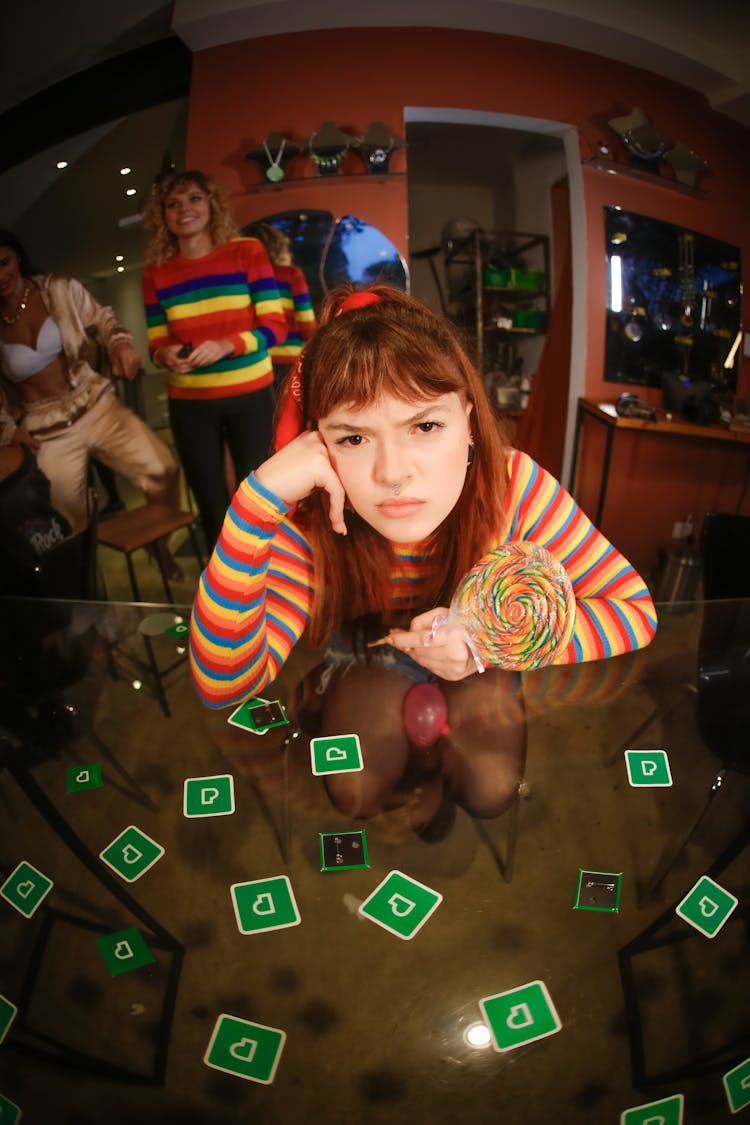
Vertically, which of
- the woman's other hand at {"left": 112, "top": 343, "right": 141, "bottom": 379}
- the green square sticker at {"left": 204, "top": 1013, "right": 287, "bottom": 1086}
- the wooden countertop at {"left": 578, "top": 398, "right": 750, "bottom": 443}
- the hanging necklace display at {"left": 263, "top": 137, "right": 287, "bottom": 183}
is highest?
the hanging necklace display at {"left": 263, "top": 137, "right": 287, "bottom": 183}

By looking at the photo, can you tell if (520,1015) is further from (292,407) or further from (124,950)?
(292,407)

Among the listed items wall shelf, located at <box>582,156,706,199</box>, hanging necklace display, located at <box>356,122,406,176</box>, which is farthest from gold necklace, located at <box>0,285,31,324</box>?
wall shelf, located at <box>582,156,706,199</box>

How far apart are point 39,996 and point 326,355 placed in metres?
0.89

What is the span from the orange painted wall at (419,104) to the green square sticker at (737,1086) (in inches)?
41.8

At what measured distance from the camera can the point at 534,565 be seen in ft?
2.92

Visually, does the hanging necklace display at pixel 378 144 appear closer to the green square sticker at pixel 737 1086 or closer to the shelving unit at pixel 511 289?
the shelving unit at pixel 511 289

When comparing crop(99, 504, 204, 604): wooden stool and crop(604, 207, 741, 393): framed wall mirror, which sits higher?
crop(604, 207, 741, 393): framed wall mirror

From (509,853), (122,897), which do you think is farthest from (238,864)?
(509,853)

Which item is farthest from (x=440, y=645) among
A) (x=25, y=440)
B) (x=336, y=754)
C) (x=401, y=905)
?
(x=25, y=440)

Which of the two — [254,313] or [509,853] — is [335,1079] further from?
[254,313]

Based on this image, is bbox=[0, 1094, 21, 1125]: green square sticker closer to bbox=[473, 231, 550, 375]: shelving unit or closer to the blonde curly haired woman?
the blonde curly haired woman

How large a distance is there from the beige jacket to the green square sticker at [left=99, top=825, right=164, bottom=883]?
0.83 m

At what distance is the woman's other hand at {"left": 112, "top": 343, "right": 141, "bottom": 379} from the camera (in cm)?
108

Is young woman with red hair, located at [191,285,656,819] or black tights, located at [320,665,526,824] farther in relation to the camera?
black tights, located at [320,665,526,824]
